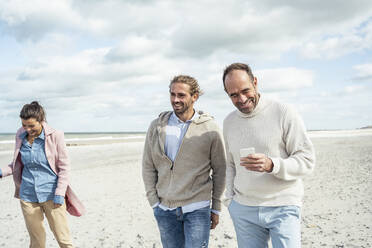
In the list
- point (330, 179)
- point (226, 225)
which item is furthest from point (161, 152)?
point (330, 179)

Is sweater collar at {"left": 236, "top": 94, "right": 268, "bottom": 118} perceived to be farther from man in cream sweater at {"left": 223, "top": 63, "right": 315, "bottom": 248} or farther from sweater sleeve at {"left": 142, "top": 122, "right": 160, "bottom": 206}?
sweater sleeve at {"left": 142, "top": 122, "right": 160, "bottom": 206}

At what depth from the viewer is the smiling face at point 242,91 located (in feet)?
9.29

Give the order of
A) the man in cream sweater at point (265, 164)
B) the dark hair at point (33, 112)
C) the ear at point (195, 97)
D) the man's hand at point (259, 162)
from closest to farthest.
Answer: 1. the man's hand at point (259, 162)
2. the man in cream sweater at point (265, 164)
3. the ear at point (195, 97)
4. the dark hair at point (33, 112)

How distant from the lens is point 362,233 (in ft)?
19.0

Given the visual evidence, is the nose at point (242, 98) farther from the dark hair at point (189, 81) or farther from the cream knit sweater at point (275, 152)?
the dark hair at point (189, 81)

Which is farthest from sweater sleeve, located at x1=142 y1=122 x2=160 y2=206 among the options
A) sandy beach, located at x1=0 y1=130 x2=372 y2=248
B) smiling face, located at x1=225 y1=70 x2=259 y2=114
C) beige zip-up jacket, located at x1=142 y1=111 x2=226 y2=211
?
sandy beach, located at x1=0 y1=130 x2=372 y2=248

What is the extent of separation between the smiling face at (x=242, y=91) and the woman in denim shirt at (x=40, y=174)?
Result: 256 centimetres

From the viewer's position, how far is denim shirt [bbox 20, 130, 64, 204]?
4.09 meters

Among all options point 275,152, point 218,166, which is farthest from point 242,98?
point 218,166

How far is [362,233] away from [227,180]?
162 inches

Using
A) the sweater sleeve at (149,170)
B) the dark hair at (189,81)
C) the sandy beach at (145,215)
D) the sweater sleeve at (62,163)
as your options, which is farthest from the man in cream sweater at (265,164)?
the sandy beach at (145,215)

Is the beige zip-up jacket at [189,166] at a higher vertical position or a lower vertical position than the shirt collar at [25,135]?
lower

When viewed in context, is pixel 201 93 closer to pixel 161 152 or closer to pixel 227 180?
pixel 161 152

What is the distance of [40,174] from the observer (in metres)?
4.16
